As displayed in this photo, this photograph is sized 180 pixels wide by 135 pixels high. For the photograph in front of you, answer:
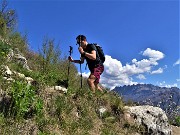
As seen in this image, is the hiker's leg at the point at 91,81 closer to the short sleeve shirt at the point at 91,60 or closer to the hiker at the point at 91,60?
the hiker at the point at 91,60

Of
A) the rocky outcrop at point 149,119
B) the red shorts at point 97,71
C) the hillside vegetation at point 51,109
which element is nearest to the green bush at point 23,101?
the hillside vegetation at point 51,109

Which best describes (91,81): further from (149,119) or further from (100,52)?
(149,119)

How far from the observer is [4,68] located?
1150 centimetres

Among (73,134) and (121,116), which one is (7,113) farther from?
(121,116)

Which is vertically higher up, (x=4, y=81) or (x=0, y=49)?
(x=0, y=49)

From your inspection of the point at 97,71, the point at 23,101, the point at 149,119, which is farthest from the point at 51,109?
the point at 149,119

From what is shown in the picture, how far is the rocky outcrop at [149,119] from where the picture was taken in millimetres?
12500

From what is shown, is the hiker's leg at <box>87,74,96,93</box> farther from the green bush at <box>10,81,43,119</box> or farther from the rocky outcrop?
the green bush at <box>10,81,43,119</box>

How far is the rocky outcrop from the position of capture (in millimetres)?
12500

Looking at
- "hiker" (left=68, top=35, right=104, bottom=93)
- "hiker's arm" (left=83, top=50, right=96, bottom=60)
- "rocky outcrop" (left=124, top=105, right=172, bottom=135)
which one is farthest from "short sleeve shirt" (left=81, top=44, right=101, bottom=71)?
"rocky outcrop" (left=124, top=105, right=172, bottom=135)

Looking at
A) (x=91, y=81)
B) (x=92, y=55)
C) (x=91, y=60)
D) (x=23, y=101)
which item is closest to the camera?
(x=23, y=101)

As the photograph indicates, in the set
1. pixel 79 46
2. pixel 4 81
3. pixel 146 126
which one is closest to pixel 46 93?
pixel 4 81

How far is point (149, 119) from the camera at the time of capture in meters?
12.8

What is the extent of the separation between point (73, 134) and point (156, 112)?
14.7 feet
